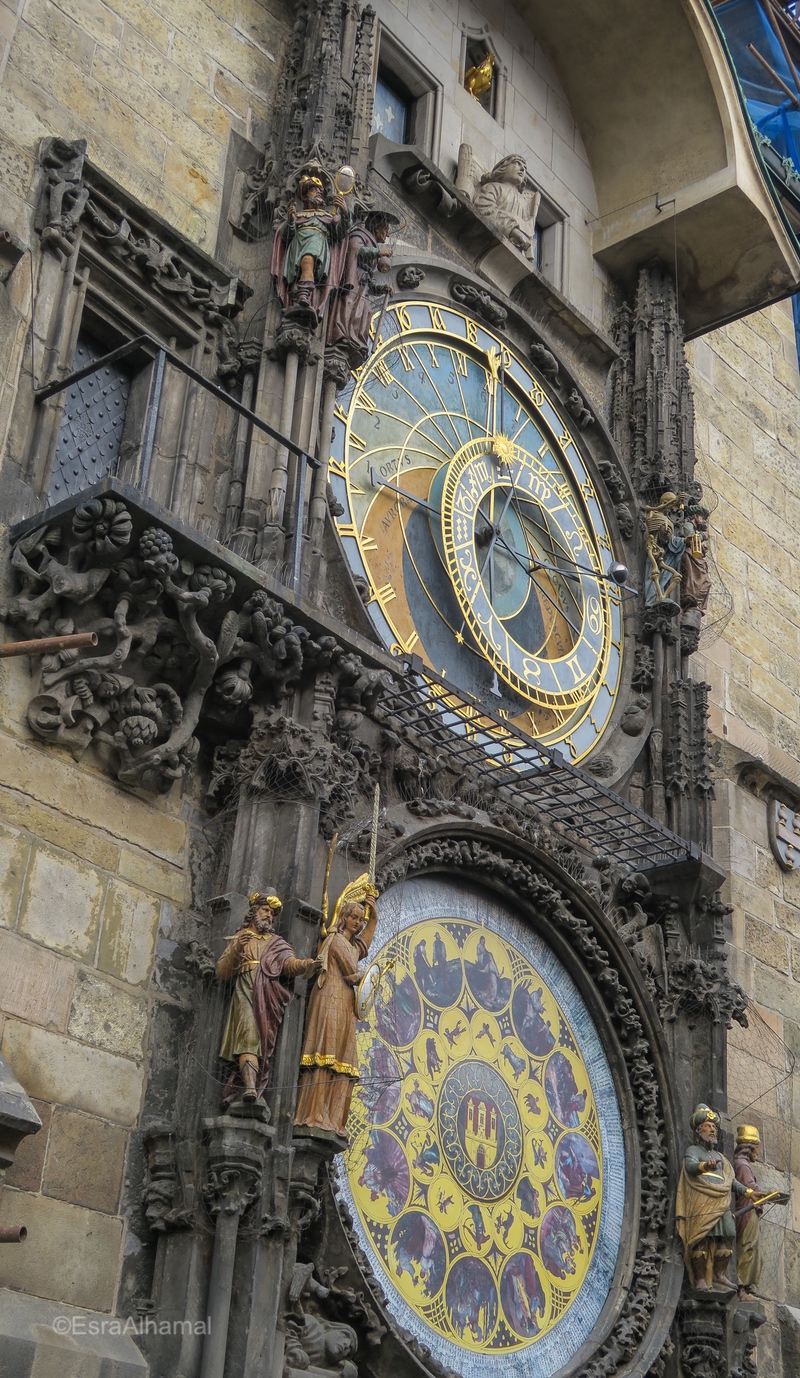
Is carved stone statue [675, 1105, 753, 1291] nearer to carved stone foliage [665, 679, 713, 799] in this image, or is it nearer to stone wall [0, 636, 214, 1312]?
carved stone foliage [665, 679, 713, 799]

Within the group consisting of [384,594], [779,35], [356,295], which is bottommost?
[384,594]

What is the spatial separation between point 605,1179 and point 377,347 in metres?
4.29

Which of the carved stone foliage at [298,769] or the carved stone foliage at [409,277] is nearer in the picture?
the carved stone foliage at [298,769]

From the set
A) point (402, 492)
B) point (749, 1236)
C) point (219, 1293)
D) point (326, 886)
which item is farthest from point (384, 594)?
point (219, 1293)

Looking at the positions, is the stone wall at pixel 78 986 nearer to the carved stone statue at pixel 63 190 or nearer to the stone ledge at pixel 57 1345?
the stone ledge at pixel 57 1345

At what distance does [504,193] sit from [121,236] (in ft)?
10.9

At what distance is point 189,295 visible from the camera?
860 centimetres

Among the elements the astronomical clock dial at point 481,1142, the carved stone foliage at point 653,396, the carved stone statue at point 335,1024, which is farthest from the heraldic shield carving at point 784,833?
the carved stone statue at point 335,1024

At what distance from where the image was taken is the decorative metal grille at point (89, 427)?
26.0 feet

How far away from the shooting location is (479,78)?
11469 millimetres

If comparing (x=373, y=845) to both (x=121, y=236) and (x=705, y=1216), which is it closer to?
(x=705, y=1216)

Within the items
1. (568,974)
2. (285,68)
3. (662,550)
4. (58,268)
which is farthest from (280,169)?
(568,974)

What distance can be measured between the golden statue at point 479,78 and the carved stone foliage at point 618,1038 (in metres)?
5.26

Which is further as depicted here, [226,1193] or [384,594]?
[384,594]
